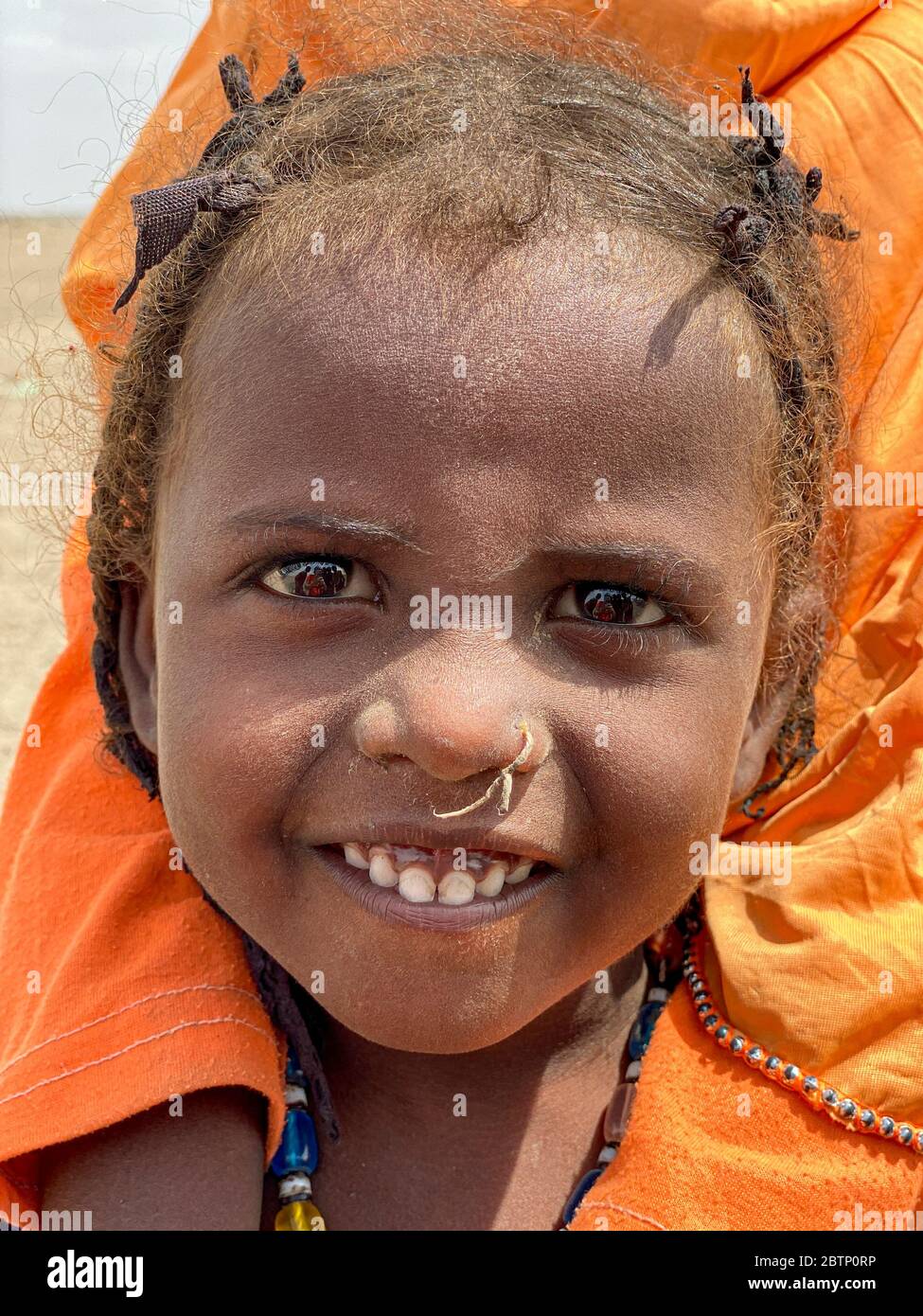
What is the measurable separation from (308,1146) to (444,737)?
680 millimetres

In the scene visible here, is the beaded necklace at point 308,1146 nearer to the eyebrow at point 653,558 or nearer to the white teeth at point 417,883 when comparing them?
the white teeth at point 417,883

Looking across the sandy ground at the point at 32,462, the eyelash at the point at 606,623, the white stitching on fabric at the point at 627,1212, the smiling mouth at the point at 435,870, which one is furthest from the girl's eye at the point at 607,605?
the sandy ground at the point at 32,462

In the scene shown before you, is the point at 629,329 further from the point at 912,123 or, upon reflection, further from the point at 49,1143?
the point at 49,1143

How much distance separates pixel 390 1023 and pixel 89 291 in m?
1.14

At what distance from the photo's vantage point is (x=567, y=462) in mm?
1301

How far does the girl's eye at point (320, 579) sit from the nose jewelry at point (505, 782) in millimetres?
212

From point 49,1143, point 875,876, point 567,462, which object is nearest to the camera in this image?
point 567,462

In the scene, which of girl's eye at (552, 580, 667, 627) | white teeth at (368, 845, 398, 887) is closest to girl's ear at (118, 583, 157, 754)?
white teeth at (368, 845, 398, 887)

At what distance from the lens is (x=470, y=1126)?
1.64m

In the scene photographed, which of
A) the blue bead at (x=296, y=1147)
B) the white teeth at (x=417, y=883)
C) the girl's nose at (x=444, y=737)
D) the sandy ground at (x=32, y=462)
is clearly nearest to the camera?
the girl's nose at (x=444, y=737)

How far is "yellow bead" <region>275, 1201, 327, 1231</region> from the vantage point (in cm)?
160

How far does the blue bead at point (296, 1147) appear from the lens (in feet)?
5.35

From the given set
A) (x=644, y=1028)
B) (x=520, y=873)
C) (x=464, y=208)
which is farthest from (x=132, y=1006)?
(x=464, y=208)
